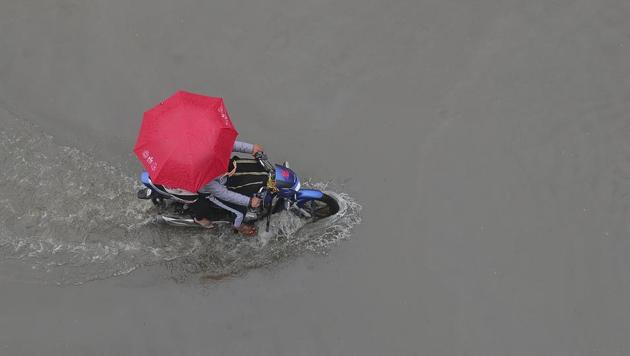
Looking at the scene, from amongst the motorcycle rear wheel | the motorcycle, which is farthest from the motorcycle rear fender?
the motorcycle rear wheel

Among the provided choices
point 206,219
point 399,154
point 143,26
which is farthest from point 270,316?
point 143,26

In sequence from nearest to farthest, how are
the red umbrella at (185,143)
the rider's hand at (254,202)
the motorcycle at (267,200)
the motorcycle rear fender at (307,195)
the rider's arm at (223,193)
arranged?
the red umbrella at (185,143) → the rider's arm at (223,193) → the rider's hand at (254,202) → the motorcycle at (267,200) → the motorcycle rear fender at (307,195)

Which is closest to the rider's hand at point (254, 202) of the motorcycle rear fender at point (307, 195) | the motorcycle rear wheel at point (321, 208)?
the motorcycle rear fender at point (307, 195)

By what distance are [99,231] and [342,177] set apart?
2557 mm

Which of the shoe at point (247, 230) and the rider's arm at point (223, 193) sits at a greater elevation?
the rider's arm at point (223, 193)

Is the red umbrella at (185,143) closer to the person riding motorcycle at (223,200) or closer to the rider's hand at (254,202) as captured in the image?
the person riding motorcycle at (223,200)

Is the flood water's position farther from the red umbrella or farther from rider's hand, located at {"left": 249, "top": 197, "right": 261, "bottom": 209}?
the red umbrella

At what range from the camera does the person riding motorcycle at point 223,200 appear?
4539mm

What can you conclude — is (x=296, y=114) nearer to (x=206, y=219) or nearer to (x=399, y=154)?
(x=399, y=154)

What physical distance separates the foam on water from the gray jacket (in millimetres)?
828

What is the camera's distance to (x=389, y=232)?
17.7 feet

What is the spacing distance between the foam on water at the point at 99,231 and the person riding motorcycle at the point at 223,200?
1.38ft

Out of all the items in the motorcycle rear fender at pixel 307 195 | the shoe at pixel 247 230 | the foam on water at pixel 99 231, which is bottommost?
the foam on water at pixel 99 231

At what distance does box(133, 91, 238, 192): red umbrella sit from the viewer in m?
4.02
